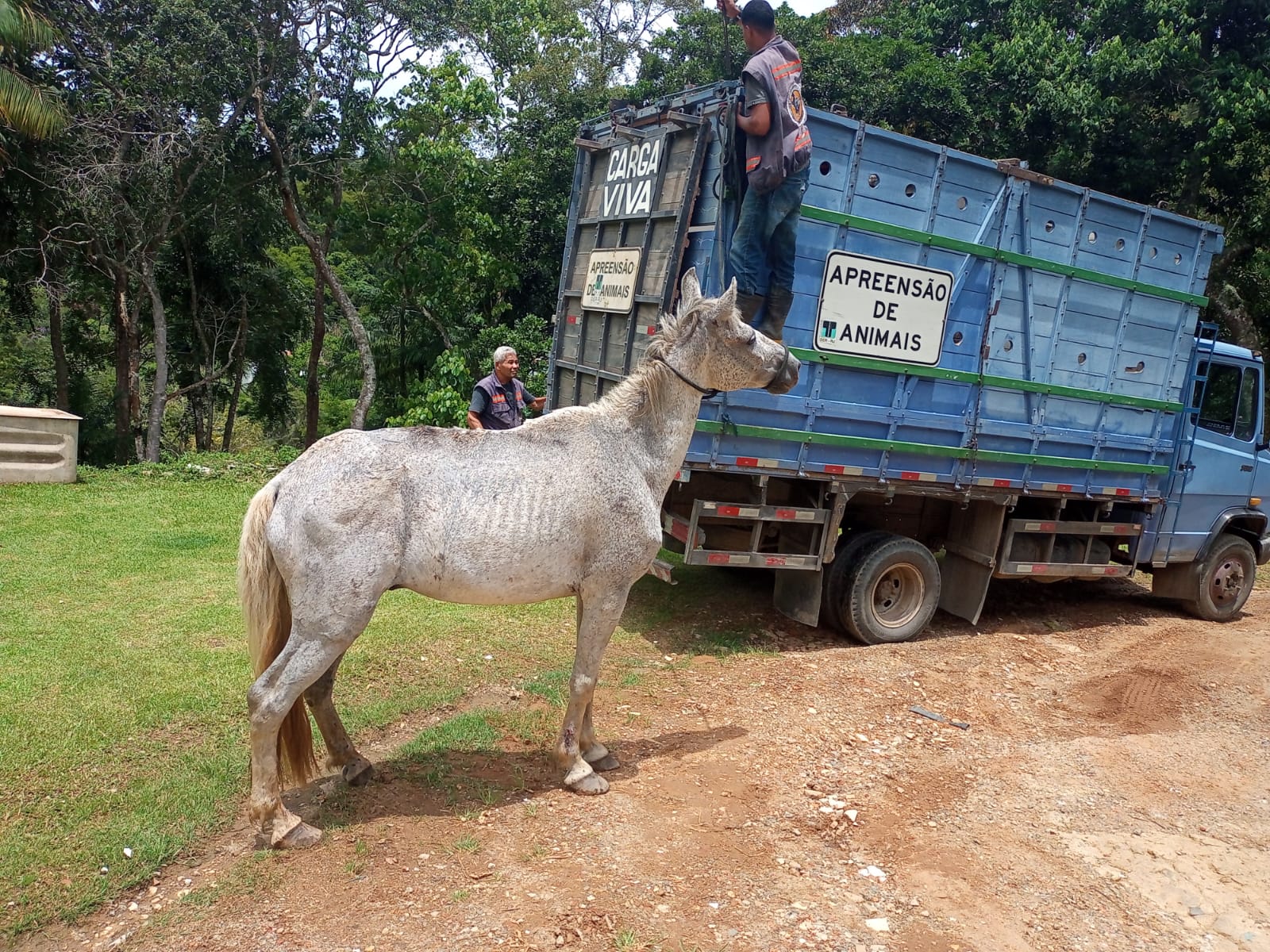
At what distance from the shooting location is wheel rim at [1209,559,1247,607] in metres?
9.35

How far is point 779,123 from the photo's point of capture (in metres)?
5.41

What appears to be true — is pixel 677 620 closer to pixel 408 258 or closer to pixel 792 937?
pixel 792 937

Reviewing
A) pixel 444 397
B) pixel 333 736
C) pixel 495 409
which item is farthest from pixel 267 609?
pixel 444 397

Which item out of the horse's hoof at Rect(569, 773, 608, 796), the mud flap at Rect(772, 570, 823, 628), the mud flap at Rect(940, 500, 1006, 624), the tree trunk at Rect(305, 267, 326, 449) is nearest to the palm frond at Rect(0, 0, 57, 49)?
the tree trunk at Rect(305, 267, 326, 449)

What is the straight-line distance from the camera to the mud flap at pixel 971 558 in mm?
7891

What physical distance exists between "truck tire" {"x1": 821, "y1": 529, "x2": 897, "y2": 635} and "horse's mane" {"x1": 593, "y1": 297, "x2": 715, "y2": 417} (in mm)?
3255

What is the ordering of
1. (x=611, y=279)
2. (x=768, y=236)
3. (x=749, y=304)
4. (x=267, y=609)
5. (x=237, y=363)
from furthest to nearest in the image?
(x=237, y=363) → (x=611, y=279) → (x=749, y=304) → (x=768, y=236) → (x=267, y=609)

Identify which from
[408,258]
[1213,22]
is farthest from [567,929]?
[1213,22]

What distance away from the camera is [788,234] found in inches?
231

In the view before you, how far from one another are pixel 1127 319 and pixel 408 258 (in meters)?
11.9

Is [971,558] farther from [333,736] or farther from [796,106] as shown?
[333,736]

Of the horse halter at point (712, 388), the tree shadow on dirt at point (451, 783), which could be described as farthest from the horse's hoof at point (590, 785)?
the horse halter at point (712, 388)

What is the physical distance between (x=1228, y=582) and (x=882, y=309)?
19.0 feet

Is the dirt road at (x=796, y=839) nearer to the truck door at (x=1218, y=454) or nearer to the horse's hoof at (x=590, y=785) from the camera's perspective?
the horse's hoof at (x=590, y=785)
